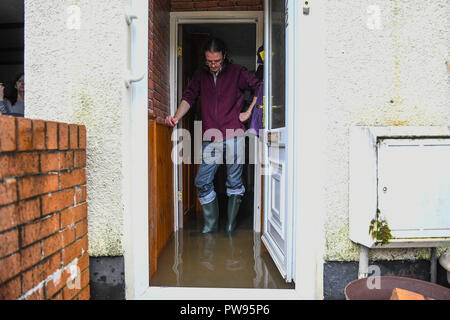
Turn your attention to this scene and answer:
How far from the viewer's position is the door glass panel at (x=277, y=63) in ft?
7.02

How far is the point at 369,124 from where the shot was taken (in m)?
1.71

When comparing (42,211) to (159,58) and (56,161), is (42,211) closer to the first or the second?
(56,161)

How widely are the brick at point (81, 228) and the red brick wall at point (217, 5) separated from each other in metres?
2.70

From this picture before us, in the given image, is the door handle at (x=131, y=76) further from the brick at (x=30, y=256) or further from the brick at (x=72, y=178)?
the brick at (x=30, y=256)

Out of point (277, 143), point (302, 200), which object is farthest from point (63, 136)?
point (277, 143)

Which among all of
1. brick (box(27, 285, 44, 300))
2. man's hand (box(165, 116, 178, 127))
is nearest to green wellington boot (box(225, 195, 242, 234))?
man's hand (box(165, 116, 178, 127))

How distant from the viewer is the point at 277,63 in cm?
230

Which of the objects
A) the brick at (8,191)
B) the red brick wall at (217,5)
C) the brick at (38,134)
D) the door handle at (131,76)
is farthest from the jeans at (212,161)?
the brick at (8,191)

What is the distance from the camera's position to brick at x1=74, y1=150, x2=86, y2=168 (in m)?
1.59

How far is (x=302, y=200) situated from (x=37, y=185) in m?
1.32

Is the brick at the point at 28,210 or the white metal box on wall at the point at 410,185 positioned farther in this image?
the white metal box on wall at the point at 410,185

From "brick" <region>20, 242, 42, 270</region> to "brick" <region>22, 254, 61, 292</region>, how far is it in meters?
0.02

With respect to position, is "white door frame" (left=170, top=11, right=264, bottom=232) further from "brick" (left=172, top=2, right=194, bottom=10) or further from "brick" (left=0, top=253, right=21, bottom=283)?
"brick" (left=0, top=253, right=21, bottom=283)

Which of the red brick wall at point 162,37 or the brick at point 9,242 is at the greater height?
the red brick wall at point 162,37
